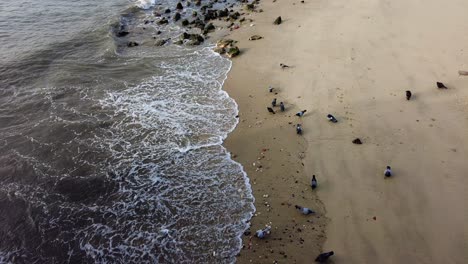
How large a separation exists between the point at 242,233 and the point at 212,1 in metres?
23.9

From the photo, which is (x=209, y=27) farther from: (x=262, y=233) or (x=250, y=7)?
(x=262, y=233)

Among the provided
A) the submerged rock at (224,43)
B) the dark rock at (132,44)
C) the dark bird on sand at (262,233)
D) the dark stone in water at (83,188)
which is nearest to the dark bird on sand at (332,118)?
the dark bird on sand at (262,233)

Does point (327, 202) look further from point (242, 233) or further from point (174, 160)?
point (174, 160)

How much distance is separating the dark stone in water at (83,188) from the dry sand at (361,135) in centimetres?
508

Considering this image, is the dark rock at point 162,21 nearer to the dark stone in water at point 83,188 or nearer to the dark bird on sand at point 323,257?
the dark stone in water at point 83,188

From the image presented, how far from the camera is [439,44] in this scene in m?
19.8

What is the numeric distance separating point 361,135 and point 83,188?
10.6 metres

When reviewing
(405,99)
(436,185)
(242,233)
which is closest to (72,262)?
(242,233)

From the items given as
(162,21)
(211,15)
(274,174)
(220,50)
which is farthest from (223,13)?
(274,174)

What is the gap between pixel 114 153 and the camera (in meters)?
14.9

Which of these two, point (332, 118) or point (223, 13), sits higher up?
point (223, 13)

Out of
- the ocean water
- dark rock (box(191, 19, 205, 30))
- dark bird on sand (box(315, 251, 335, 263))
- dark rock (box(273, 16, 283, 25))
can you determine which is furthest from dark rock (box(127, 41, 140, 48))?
dark bird on sand (box(315, 251, 335, 263))

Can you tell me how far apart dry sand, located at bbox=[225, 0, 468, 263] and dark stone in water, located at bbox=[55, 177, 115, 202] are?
16.7 ft

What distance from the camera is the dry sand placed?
35.9 feet
